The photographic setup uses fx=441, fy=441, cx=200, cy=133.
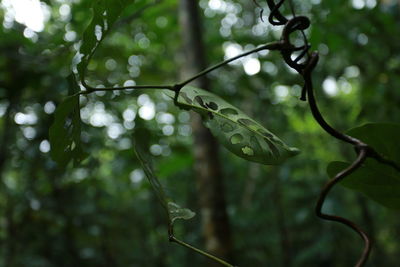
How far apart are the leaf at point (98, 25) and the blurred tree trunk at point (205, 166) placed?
79 cm

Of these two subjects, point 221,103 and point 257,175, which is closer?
point 221,103

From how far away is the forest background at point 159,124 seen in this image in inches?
50.8

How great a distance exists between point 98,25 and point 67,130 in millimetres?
109

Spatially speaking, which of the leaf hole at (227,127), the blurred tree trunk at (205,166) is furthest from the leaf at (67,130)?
the blurred tree trunk at (205,166)

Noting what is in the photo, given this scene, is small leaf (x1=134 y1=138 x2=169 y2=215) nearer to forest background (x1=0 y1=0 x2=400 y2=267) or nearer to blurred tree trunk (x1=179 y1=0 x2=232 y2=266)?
forest background (x1=0 y1=0 x2=400 y2=267)

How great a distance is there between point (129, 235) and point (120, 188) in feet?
1.29

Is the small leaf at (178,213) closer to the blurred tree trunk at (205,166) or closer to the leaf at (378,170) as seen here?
the leaf at (378,170)

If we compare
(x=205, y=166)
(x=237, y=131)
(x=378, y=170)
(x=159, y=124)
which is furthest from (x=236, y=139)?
(x=159, y=124)

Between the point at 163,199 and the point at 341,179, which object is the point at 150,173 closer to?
the point at 163,199

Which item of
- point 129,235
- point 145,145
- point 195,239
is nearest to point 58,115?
point 145,145

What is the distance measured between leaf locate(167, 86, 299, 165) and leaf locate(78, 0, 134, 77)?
0.08m

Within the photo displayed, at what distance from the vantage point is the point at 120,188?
3471 millimetres

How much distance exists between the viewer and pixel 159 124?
2.21 meters

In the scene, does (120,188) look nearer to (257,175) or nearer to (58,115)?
(257,175)
